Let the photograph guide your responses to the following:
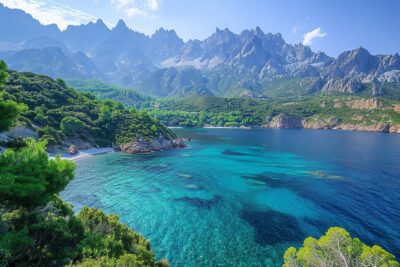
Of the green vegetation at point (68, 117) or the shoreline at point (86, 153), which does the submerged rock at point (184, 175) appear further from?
the green vegetation at point (68, 117)

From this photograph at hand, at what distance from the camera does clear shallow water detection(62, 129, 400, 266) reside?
30.9 m

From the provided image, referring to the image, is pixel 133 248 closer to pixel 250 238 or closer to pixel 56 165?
pixel 56 165

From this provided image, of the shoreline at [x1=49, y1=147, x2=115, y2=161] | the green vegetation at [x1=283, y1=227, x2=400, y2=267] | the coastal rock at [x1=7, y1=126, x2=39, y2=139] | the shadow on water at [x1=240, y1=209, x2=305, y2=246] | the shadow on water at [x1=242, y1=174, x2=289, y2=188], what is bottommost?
the shadow on water at [x1=240, y1=209, x2=305, y2=246]

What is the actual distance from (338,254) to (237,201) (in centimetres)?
2878

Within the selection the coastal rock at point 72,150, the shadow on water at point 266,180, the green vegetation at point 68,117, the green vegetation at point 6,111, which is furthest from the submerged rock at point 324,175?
the coastal rock at point 72,150

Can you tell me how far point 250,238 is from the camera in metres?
32.2

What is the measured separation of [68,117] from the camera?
84562 millimetres

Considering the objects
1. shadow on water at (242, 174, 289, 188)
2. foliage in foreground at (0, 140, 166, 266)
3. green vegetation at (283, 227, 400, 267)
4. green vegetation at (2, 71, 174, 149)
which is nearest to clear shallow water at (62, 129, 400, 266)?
shadow on water at (242, 174, 289, 188)

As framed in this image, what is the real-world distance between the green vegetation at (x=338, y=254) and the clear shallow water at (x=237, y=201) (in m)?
10.0

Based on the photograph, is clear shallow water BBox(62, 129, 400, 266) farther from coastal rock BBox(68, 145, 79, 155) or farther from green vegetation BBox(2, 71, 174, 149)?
green vegetation BBox(2, 71, 174, 149)

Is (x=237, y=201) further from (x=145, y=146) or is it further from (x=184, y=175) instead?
(x=145, y=146)

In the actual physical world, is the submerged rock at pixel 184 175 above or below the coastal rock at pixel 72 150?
below

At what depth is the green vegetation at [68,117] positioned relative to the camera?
77625mm

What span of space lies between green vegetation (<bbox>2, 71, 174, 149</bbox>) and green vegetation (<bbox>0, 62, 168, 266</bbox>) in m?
61.1
